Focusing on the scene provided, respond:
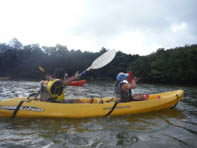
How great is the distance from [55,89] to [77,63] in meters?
46.1

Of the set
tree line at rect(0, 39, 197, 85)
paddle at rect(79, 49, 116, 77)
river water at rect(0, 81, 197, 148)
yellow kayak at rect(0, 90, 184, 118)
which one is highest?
tree line at rect(0, 39, 197, 85)

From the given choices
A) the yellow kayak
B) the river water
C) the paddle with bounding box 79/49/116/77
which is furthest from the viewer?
the paddle with bounding box 79/49/116/77

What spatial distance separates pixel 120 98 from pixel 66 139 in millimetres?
2490

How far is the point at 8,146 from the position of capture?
2.96 m

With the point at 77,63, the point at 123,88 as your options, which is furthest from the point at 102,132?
the point at 77,63

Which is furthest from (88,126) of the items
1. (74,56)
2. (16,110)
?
(74,56)

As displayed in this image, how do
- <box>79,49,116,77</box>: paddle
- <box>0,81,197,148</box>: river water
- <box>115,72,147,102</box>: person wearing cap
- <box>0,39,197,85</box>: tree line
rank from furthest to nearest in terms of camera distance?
<box>0,39,197,85</box>: tree line, <box>79,49,116,77</box>: paddle, <box>115,72,147,102</box>: person wearing cap, <box>0,81,197,148</box>: river water

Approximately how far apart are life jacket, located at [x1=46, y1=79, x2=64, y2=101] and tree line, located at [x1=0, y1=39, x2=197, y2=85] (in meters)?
29.2

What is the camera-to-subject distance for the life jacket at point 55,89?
180 inches

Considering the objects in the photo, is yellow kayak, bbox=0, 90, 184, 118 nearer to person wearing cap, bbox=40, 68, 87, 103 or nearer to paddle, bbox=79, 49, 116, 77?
person wearing cap, bbox=40, 68, 87, 103

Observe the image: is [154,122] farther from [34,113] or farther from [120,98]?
[34,113]

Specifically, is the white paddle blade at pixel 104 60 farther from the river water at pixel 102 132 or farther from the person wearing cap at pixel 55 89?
the river water at pixel 102 132

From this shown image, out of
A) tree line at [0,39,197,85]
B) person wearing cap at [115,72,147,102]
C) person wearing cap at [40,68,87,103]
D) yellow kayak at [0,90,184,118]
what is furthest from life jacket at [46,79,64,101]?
tree line at [0,39,197,85]

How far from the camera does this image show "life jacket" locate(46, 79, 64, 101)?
4.58 meters
